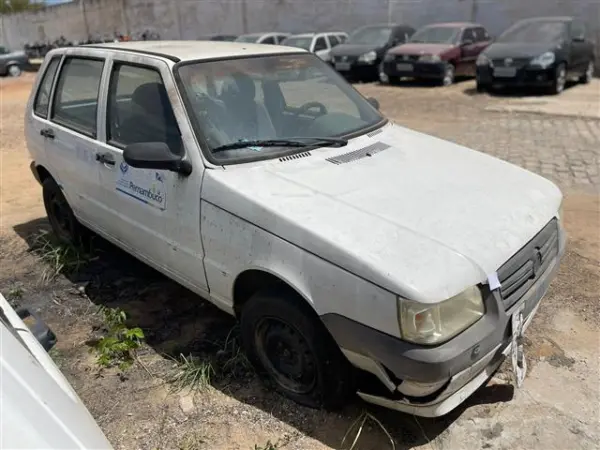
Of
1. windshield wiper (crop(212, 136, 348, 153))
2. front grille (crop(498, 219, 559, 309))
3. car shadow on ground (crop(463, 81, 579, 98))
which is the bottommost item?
car shadow on ground (crop(463, 81, 579, 98))

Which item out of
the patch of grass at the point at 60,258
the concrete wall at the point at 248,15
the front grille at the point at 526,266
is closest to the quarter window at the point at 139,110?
the patch of grass at the point at 60,258

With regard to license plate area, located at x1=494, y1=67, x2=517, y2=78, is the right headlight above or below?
above

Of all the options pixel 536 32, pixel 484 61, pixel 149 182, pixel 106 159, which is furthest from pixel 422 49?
Answer: pixel 149 182

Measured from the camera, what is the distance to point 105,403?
3.06m

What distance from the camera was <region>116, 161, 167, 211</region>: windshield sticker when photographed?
3307mm

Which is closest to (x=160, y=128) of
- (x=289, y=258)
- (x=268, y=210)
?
(x=268, y=210)

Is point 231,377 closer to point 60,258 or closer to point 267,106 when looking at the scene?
point 267,106

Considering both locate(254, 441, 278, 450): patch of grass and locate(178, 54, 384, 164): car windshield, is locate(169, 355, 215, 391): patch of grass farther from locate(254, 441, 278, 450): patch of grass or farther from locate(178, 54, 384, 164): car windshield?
locate(178, 54, 384, 164): car windshield

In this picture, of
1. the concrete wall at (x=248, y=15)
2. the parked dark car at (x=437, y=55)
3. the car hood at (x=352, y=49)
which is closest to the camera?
the parked dark car at (x=437, y=55)

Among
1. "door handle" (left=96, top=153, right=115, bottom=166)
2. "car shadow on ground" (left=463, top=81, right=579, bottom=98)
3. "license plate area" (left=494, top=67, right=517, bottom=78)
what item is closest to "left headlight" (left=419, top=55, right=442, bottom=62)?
"car shadow on ground" (left=463, top=81, right=579, bottom=98)

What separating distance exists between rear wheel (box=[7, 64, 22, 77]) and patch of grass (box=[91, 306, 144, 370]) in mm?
23118

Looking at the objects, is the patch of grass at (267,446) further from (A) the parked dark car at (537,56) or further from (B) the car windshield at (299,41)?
(B) the car windshield at (299,41)

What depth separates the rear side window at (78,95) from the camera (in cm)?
400

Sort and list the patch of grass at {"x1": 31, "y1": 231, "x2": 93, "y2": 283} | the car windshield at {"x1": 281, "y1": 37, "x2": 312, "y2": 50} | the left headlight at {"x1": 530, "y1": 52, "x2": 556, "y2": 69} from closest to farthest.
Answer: the patch of grass at {"x1": 31, "y1": 231, "x2": 93, "y2": 283} → the left headlight at {"x1": 530, "y1": 52, "x2": 556, "y2": 69} → the car windshield at {"x1": 281, "y1": 37, "x2": 312, "y2": 50}
